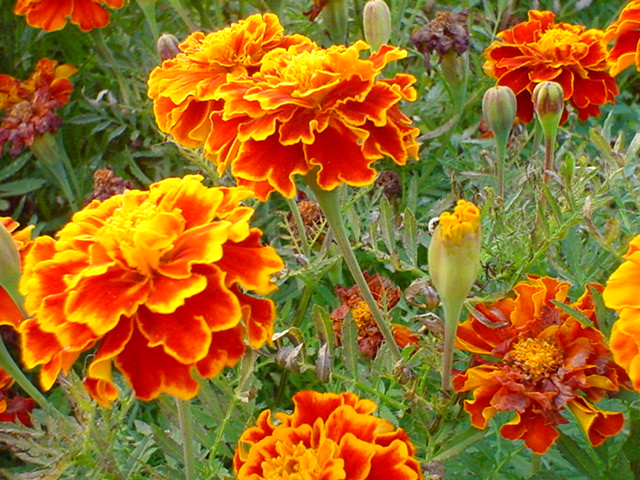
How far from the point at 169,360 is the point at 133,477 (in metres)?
0.23

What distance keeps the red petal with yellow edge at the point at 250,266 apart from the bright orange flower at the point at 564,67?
0.47 meters

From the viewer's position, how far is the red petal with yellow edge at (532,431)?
582 mm

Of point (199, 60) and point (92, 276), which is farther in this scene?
point (199, 60)

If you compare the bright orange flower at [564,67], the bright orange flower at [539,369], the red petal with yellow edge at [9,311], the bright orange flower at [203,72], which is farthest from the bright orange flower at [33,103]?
the bright orange flower at [539,369]

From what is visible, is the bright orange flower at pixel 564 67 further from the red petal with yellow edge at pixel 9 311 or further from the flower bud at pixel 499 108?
the red petal with yellow edge at pixel 9 311

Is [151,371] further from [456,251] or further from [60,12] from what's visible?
[60,12]

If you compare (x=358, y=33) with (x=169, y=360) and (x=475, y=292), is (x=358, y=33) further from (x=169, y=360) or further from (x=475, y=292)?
(x=169, y=360)

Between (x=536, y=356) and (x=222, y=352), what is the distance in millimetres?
247

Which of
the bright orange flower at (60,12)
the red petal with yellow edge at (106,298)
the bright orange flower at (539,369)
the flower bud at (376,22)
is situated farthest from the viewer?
Result: the bright orange flower at (60,12)

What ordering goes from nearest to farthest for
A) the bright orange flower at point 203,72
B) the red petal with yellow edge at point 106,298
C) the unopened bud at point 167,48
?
the red petal with yellow edge at point 106,298
the bright orange flower at point 203,72
the unopened bud at point 167,48

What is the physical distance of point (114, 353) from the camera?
19.3 inches

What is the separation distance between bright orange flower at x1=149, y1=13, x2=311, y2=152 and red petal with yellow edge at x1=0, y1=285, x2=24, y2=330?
198 mm

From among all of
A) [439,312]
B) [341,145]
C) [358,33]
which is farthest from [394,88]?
Result: [358,33]

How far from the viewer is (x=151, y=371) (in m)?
0.51
